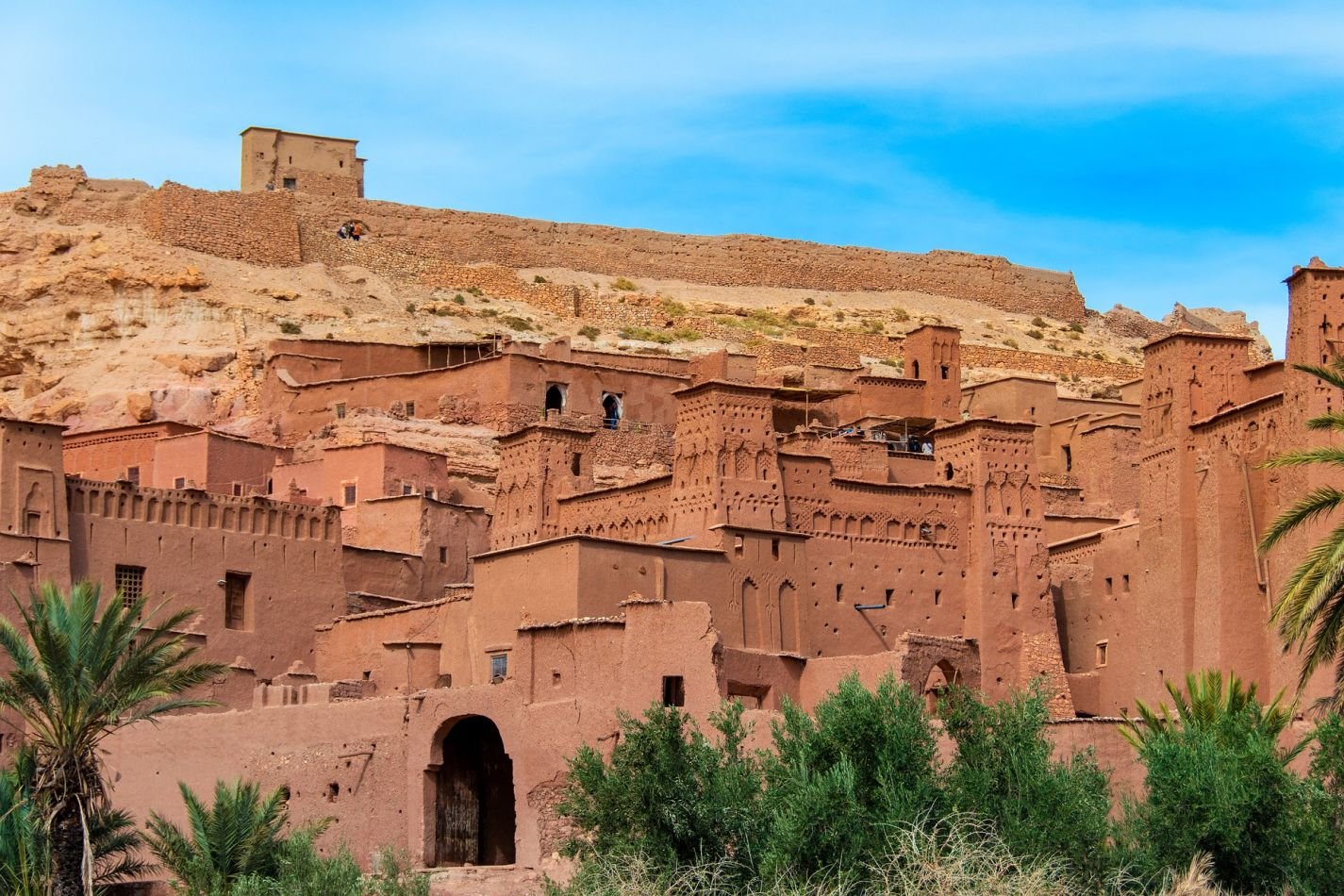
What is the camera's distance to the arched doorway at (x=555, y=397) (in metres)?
53.1

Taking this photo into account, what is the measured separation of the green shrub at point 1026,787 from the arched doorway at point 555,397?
938 inches

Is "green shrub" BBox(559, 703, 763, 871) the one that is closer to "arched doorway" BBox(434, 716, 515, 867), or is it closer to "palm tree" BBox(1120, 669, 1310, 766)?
"palm tree" BBox(1120, 669, 1310, 766)

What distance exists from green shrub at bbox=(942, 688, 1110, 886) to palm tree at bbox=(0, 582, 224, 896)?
32.6ft

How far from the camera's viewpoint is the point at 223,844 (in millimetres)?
31297

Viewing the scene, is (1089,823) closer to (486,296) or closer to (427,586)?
(427,586)

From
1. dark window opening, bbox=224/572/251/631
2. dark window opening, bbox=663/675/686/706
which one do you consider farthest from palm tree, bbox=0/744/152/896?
dark window opening, bbox=224/572/251/631

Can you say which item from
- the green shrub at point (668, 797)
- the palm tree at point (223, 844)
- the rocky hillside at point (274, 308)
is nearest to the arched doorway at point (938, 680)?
the green shrub at point (668, 797)

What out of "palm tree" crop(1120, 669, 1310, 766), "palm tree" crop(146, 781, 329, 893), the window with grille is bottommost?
"palm tree" crop(146, 781, 329, 893)

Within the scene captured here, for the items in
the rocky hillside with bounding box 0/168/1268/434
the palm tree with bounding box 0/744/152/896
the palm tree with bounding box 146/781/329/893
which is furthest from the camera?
the rocky hillside with bounding box 0/168/1268/434

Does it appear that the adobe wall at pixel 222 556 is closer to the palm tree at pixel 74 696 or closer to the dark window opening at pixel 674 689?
the palm tree at pixel 74 696

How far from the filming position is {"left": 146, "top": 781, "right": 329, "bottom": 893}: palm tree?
102ft

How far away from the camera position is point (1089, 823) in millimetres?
27969

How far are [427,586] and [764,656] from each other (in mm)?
11308

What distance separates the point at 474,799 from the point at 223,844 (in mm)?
6220
